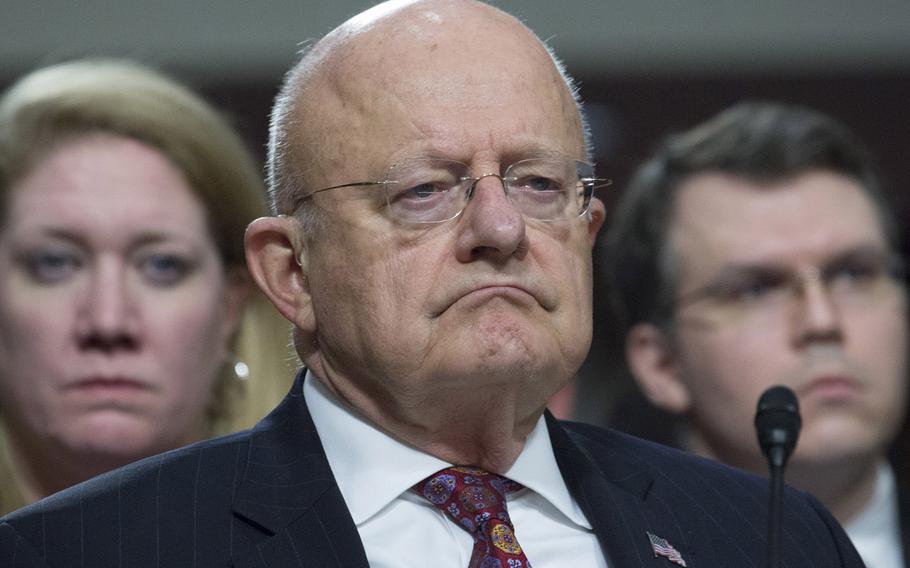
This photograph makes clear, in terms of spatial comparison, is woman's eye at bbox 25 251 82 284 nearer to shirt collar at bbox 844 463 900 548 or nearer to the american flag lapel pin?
the american flag lapel pin

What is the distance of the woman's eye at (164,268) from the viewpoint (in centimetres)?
343

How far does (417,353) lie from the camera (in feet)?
7.48

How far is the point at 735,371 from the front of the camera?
3.77 metres

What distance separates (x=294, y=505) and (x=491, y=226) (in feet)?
1.61

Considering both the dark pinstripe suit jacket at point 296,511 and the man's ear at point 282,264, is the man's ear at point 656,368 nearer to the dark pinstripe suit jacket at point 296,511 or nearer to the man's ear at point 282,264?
the dark pinstripe suit jacket at point 296,511

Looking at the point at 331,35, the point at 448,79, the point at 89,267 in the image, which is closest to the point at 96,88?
the point at 89,267

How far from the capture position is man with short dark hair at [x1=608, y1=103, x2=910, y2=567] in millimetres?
3709

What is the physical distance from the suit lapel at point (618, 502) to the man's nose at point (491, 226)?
40 cm

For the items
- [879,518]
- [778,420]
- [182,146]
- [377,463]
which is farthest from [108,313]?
[879,518]

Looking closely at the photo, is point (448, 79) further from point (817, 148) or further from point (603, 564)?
point (817, 148)

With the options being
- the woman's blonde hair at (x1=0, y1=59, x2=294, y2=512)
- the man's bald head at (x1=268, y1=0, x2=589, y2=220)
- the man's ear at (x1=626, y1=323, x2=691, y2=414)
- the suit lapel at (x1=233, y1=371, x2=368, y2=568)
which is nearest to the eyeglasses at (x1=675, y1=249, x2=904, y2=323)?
the man's ear at (x1=626, y1=323, x2=691, y2=414)

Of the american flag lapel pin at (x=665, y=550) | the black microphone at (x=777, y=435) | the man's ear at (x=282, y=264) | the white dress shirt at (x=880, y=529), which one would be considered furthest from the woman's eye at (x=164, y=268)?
the white dress shirt at (x=880, y=529)

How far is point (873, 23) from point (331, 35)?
3.64 metres

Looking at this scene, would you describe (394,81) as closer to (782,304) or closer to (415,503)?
(415,503)
